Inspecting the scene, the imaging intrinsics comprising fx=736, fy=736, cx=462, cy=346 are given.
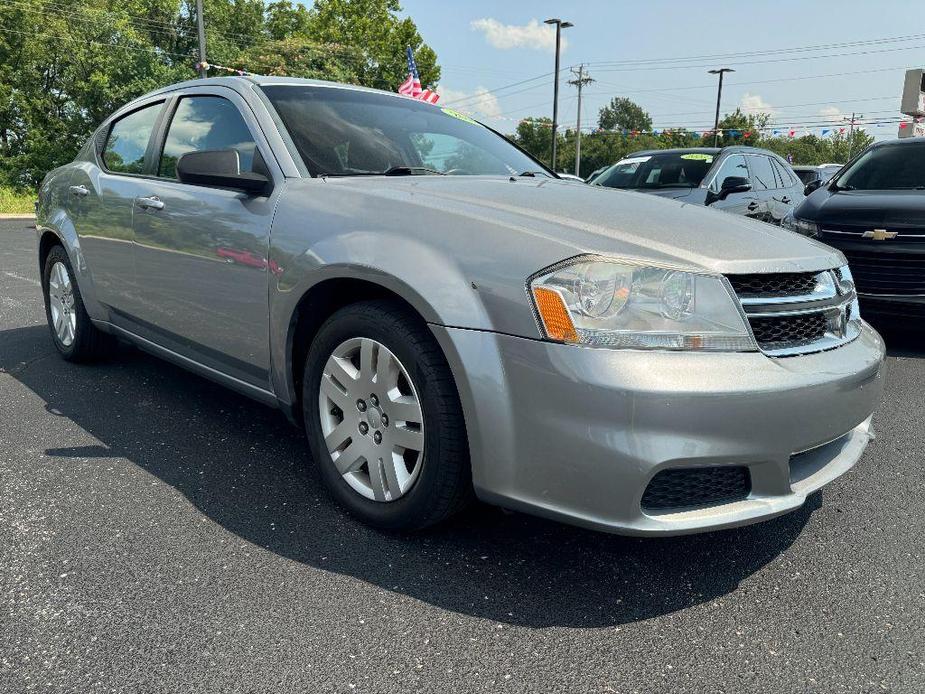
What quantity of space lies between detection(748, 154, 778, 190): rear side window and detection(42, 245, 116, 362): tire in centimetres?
713

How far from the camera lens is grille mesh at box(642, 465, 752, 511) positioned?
198 centimetres

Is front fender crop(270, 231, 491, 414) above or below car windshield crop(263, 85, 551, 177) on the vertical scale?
below

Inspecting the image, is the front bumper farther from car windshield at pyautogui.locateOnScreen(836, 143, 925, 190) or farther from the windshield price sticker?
car windshield at pyautogui.locateOnScreen(836, 143, 925, 190)

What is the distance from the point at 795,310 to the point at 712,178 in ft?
20.3

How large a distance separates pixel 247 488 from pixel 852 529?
Answer: 2.22m

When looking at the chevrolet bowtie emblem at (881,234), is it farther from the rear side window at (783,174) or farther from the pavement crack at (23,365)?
the pavement crack at (23,365)

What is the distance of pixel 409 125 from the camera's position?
131 inches

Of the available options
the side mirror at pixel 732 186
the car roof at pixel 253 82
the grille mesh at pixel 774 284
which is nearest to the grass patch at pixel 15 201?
the side mirror at pixel 732 186

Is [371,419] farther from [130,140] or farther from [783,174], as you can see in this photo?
[783,174]

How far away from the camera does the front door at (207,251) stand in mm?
2781

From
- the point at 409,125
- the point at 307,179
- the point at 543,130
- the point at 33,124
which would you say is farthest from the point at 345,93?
the point at 543,130

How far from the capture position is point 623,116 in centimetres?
13412

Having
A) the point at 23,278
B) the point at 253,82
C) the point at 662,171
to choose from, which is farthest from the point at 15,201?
the point at 253,82

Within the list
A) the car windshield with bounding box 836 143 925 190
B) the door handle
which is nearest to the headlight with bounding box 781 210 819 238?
the car windshield with bounding box 836 143 925 190
